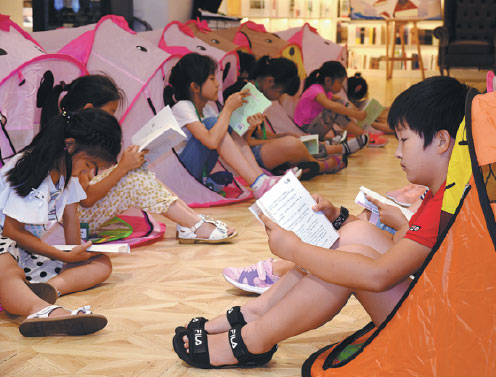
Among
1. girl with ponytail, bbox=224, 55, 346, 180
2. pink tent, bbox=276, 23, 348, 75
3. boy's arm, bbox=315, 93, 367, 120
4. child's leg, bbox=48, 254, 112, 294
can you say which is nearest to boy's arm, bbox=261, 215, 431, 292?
child's leg, bbox=48, 254, 112, 294

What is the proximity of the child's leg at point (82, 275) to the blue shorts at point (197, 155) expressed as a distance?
93 centimetres

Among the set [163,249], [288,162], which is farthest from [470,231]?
[288,162]

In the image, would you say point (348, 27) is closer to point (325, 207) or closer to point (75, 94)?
point (75, 94)

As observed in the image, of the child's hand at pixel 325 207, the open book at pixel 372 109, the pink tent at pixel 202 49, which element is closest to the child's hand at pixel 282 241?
the child's hand at pixel 325 207

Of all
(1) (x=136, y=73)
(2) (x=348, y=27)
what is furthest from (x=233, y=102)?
(2) (x=348, y=27)

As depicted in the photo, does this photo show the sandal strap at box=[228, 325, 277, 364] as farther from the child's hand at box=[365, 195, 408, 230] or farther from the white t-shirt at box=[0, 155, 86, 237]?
the white t-shirt at box=[0, 155, 86, 237]

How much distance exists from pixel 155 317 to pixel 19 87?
2.56 feet

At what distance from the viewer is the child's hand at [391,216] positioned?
139 cm

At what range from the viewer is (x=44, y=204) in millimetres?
1542

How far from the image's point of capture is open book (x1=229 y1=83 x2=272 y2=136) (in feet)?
8.68

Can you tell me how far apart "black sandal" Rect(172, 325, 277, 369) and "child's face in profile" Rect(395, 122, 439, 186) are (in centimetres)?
41

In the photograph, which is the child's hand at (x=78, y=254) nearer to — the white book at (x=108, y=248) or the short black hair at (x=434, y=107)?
the white book at (x=108, y=248)

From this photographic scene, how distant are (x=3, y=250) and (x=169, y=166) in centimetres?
114

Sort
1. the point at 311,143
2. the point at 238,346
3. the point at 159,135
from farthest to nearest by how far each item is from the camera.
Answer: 1. the point at 311,143
2. the point at 159,135
3. the point at 238,346
